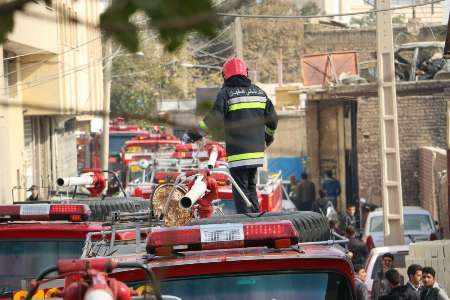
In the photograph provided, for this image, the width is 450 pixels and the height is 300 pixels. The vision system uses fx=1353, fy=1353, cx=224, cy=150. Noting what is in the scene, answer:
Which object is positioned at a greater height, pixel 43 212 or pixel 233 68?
pixel 233 68

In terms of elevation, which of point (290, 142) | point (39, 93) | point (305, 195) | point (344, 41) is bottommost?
point (305, 195)

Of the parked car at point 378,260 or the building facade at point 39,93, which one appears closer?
the parked car at point 378,260

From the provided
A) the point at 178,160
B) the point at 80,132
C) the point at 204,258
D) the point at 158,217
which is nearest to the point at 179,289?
the point at 204,258

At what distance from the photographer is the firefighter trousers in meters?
10.7

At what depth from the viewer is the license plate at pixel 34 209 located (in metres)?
11.2

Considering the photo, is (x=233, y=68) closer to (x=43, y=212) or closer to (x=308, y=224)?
(x=43, y=212)

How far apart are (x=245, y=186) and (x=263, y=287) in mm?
4210

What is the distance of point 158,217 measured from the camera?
1053 centimetres

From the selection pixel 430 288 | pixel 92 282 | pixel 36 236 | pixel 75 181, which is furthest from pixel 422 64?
pixel 92 282

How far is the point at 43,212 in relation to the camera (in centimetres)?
1127

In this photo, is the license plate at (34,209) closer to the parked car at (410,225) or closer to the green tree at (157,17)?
the green tree at (157,17)

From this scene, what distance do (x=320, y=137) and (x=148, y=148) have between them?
5.52 meters

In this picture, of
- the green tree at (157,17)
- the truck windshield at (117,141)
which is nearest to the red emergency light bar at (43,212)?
the green tree at (157,17)

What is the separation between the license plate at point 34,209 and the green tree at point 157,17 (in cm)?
755
